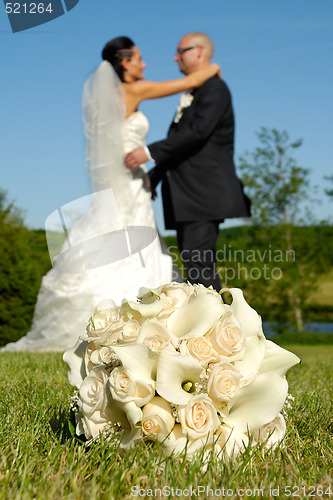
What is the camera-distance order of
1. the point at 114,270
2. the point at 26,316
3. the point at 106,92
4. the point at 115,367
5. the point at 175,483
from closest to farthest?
1. the point at 175,483
2. the point at 115,367
3. the point at 106,92
4. the point at 114,270
5. the point at 26,316

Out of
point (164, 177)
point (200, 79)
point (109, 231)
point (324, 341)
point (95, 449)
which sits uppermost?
point (200, 79)

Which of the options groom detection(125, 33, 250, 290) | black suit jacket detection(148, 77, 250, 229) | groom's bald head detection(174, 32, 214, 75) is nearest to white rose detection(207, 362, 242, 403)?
groom detection(125, 33, 250, 290)

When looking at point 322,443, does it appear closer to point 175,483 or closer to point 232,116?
point 175,483

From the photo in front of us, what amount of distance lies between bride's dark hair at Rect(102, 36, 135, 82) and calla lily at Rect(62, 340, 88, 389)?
4.67 metres

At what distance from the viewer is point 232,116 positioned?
557cm

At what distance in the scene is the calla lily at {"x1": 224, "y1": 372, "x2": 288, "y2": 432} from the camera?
62.9 inches

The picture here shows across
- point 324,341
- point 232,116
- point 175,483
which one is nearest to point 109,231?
point 232,116

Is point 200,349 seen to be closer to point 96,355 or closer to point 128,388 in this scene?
point 128,388

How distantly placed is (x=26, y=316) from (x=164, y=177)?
521 cm

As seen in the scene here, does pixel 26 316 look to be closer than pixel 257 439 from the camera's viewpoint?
No

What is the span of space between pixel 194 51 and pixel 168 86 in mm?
503

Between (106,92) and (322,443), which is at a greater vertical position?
(106,92)

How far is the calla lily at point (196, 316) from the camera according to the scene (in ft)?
5.36

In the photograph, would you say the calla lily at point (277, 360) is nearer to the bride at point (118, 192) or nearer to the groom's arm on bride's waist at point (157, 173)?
the bride at point (118, 192)
